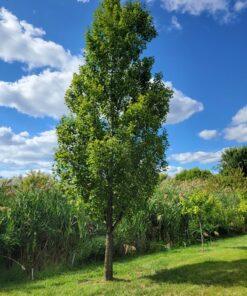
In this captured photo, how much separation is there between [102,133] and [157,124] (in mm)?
1400

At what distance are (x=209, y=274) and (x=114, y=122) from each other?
4626 mm

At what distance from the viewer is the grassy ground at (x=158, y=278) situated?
32.6ft

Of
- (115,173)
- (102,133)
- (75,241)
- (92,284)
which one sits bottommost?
(92,284)

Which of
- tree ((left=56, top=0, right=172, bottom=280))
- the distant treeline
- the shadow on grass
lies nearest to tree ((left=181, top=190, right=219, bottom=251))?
Result: the distant treeline

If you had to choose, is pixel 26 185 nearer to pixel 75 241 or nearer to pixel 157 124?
pixel 75 241

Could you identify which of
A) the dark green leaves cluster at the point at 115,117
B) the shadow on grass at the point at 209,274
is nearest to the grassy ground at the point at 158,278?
the shadow on grass at the point at 209,274

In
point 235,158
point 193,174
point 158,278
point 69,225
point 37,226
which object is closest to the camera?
point 158,278

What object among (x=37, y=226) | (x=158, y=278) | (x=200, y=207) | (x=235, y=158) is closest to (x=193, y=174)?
(x=235, y=158)

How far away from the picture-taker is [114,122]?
10.9m

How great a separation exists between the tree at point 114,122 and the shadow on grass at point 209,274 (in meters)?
1.55

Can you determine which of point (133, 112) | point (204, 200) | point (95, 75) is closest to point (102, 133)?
point (133, 112)

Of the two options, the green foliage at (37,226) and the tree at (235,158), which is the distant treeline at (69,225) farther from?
the tree at (235,158)

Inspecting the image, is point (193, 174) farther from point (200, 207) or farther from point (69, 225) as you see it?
point (69, 225)

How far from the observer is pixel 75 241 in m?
13.4
